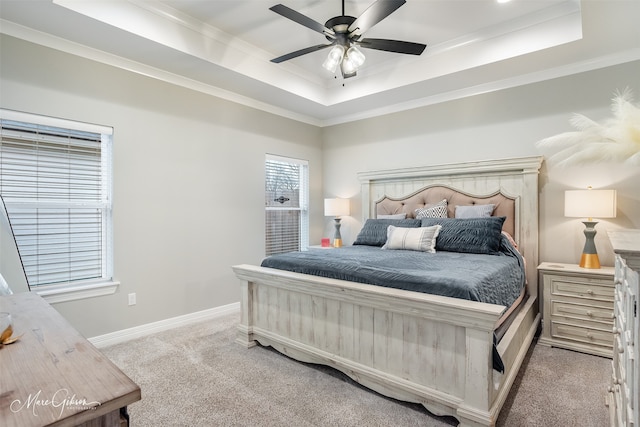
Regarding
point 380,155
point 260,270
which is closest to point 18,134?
point 260,270

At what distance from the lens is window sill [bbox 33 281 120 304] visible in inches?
104

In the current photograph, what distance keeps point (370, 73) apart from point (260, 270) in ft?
9.10

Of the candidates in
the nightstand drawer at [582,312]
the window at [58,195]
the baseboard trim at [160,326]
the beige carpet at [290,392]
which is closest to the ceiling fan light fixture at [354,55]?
the window at [58,195]

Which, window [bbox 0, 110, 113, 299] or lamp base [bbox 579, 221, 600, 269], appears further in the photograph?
lamp base [bbox 579, 221, 600, 269]

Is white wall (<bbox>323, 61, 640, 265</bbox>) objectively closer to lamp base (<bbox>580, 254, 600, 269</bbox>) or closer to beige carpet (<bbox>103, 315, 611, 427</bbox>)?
lamp base (<bbox>580, 254, 600, 269</bbox>)

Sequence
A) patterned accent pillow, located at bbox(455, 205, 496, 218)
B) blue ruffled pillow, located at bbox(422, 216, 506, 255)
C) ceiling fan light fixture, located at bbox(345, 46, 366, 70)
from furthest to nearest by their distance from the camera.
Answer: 1. patterned accent pillow, located at bbox(455, 205, 496, 218)
2. blue ruffled pillow, located at bbox(422, 216, 506, 255)
3. ceiling fan light fixture, located at bbox(345, 46, 366, 70)

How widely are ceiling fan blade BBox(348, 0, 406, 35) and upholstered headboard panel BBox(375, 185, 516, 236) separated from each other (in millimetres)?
2216

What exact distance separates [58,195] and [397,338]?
9.55 feet

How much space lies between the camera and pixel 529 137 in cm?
345

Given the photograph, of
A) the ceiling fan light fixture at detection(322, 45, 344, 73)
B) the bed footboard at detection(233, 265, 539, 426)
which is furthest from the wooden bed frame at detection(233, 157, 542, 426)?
the ceiling fan light fixture at detection(322, 45, 344, 73)

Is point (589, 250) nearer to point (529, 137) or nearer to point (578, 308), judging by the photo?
point (578, 308)

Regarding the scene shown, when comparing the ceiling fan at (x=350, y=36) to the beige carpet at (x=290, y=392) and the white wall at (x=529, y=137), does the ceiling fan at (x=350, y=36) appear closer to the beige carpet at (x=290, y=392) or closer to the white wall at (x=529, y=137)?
the white wall at (x=529, y=137)

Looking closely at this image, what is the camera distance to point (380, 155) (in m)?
4.58

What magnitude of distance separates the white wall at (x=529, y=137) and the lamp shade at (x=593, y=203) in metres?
0.37
